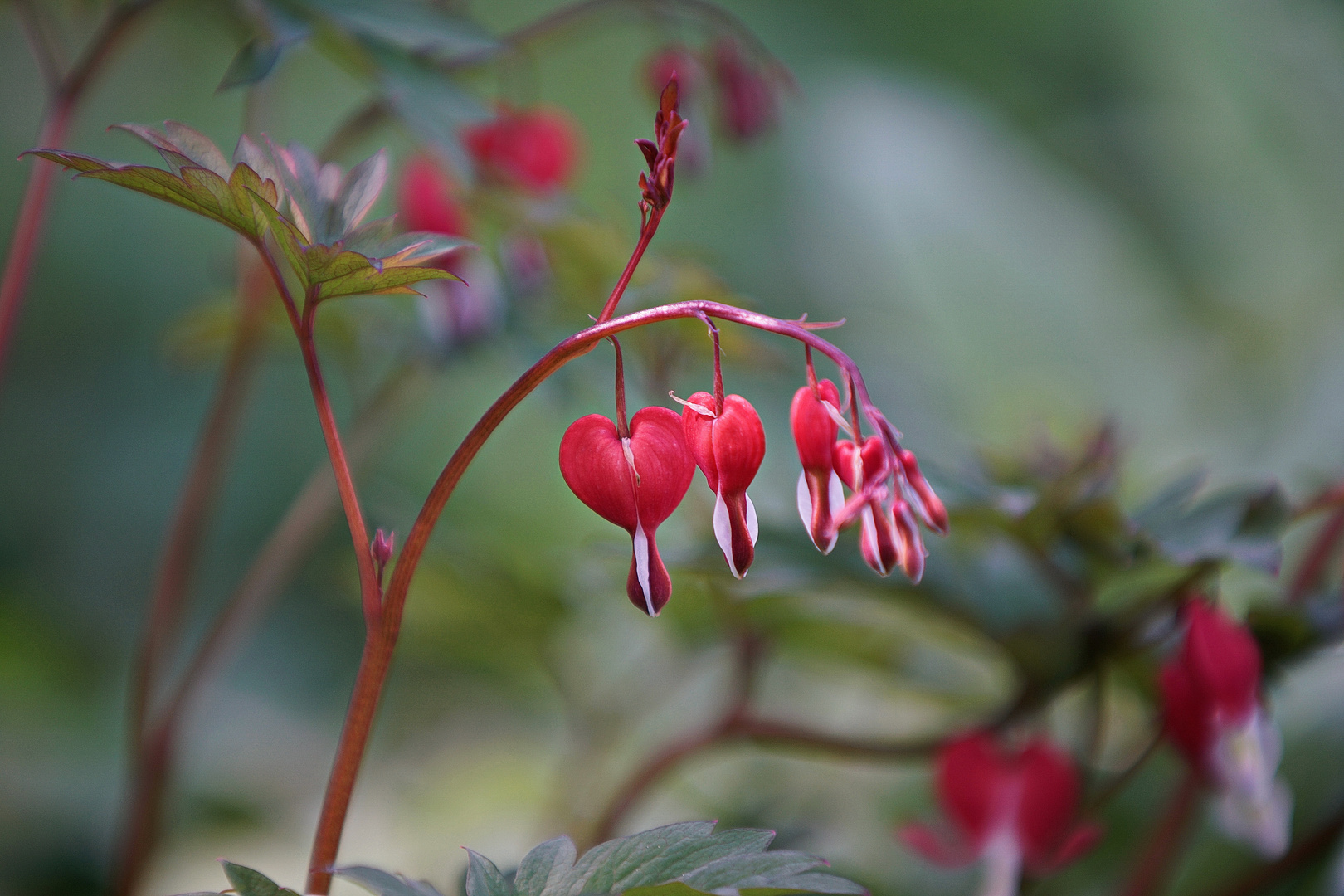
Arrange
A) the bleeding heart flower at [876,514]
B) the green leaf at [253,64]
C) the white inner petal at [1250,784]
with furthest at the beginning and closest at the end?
the white inner petal at [1250,784] → the green leaf at [253,64] → the bleeding heart flower at [876,514]

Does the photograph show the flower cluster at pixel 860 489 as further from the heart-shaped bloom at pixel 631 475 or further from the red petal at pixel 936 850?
the red petal at pixel 936 850

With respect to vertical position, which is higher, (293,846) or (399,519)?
(399,519)

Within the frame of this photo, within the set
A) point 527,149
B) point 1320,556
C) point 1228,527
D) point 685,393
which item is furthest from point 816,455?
point 685,393

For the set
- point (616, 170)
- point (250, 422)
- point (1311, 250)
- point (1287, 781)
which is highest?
point (616, 170)

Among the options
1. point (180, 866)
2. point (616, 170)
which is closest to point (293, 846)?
point (180, 866)

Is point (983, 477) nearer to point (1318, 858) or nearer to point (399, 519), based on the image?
point (1318, 858)

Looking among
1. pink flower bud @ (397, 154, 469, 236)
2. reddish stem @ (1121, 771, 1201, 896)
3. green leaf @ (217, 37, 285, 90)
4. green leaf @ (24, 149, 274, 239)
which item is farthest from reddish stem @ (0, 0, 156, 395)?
reddish stem @ (1121, 771, 1201, 896)

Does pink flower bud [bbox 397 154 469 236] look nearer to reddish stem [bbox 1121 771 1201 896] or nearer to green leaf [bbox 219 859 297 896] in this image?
green leaf [bbox 219 859 297 896]

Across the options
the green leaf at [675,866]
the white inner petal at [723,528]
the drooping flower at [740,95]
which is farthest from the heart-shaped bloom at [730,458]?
the drooping flower at [740,95]
